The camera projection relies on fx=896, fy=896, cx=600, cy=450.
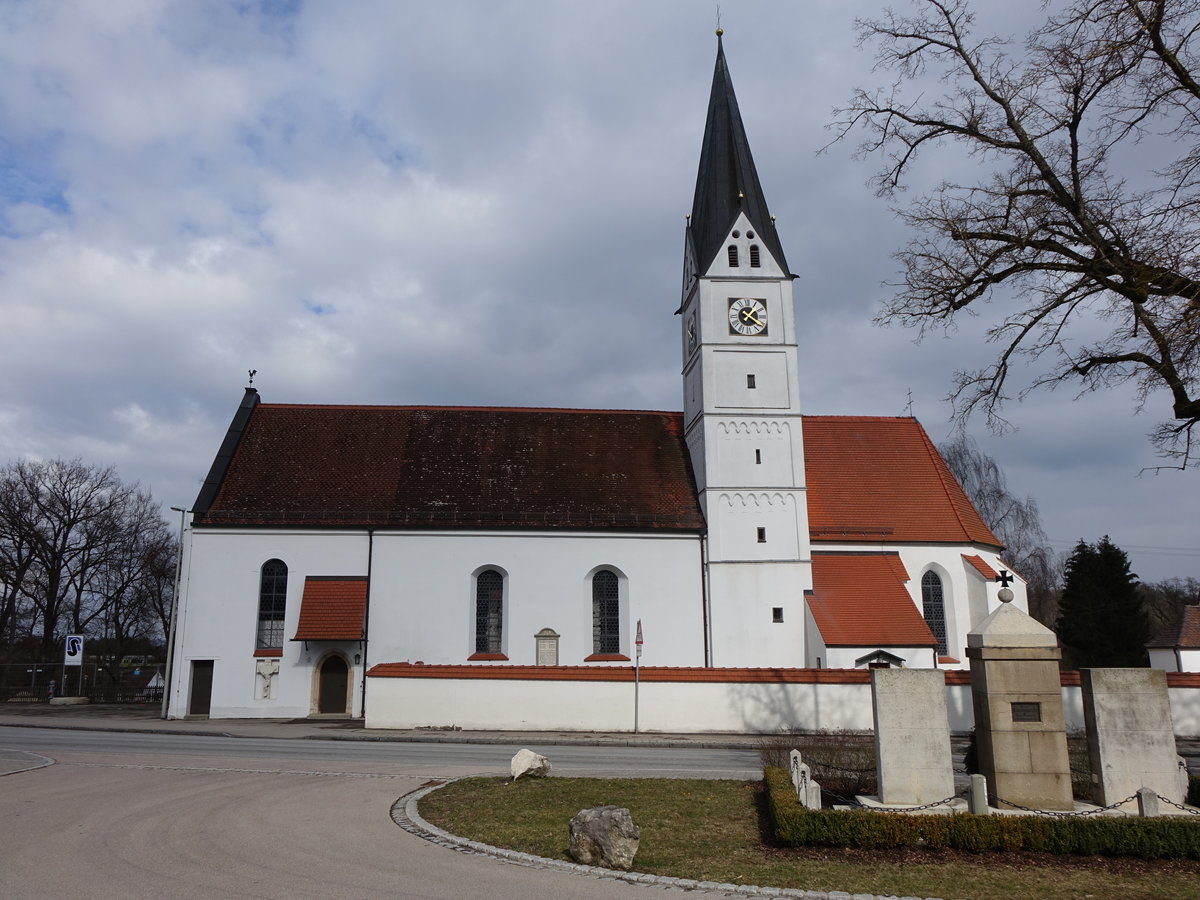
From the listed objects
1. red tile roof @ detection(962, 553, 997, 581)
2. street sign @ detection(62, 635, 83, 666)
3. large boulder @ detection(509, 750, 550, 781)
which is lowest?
large boulder @ detection(509, 750, 550, 781)

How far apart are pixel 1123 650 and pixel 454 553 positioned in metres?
29.9

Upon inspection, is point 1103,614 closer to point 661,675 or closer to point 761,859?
point 661,675

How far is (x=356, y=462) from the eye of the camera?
33531 mm

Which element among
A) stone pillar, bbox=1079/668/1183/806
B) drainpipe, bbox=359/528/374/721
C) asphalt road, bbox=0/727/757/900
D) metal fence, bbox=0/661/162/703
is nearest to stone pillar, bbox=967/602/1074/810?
stone pillar, bbox=1079/668/1183/806

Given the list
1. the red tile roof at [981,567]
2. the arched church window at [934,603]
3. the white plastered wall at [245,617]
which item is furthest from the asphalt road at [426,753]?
the red tile roof at [981,567]

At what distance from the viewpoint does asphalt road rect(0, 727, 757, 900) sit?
28.5ft

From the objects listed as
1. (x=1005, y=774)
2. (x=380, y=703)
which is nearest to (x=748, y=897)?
(x=1005, y=774)

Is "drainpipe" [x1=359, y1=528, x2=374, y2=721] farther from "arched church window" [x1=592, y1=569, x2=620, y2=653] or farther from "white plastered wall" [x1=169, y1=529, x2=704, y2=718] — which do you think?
"arched church window" [x1=592, y1=569, x2=620, y2=653]

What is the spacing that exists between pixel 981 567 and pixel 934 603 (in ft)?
6.98

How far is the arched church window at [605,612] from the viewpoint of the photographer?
31062 millimetres

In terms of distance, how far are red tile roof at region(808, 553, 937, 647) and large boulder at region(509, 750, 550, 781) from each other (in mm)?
16026

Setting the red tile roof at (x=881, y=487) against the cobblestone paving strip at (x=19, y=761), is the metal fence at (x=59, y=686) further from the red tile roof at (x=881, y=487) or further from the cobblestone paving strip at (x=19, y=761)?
the red tile roof at (x=881, y=487)

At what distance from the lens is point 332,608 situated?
97.3ft

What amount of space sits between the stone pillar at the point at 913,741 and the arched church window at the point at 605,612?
18665 millimetres
